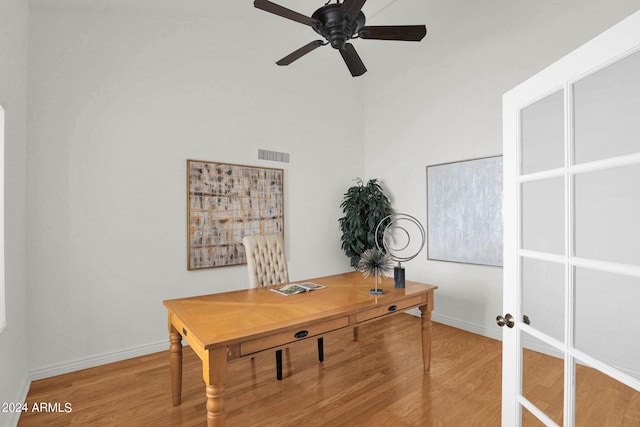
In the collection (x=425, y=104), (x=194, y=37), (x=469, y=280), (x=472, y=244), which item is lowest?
(x=469, y=280)

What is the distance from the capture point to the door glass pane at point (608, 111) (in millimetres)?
915

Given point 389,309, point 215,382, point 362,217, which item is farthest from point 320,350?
point 362,217

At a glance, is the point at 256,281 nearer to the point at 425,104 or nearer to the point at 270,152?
the point at 270,152

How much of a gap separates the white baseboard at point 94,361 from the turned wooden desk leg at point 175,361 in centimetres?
113

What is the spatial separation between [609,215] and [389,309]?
1559 mm

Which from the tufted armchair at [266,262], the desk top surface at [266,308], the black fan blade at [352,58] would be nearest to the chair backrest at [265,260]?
the tufted armchair at [266,262]

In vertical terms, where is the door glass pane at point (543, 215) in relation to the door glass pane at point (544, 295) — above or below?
above

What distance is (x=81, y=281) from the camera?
2.84m

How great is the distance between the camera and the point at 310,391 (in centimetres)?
241

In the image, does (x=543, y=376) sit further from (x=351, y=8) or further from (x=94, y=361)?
(x=94, y=361)

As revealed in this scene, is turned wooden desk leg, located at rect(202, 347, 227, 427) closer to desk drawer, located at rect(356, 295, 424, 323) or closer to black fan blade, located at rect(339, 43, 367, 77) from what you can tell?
desk drawer, located at rect(356, 295, 424, 323)

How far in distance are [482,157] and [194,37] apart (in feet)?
11.2

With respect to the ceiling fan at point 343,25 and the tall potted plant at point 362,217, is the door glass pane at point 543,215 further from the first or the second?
the tall potted plant at point 362,217

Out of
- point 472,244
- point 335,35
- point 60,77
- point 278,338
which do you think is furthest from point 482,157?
point 60,77
